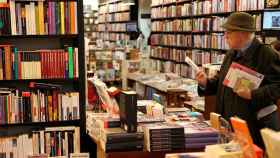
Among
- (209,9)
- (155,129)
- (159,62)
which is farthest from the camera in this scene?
(159,62)

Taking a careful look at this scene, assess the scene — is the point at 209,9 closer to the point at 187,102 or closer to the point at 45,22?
the point at 187,102

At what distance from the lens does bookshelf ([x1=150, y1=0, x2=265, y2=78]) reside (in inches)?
283

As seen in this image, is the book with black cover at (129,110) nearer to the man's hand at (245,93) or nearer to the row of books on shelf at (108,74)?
the man's hand at (245,93)

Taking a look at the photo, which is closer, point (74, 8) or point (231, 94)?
point (231, 94)

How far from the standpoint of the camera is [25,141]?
3.97 m

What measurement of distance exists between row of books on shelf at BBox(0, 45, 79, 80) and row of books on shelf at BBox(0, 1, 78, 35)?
0.59 ft

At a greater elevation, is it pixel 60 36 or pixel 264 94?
pixel 60 36

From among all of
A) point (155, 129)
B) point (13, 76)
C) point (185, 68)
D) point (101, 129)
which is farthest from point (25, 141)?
point (185, 68)

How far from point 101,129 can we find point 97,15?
600 inches

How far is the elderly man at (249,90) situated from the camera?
285cm

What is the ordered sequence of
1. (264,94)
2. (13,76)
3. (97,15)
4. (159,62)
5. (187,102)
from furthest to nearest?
(97,15)
(159,62)
(187,102)
(13,76)
(264,94)

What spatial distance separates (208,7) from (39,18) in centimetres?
471

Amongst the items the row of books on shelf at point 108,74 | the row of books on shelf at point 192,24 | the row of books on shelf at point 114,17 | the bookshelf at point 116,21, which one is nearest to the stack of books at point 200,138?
the row of books on shelf at point 192,24

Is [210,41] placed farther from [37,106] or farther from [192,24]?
[37,106]
